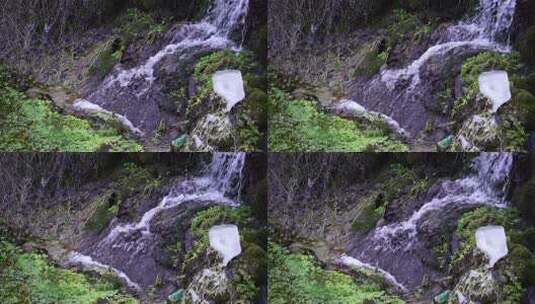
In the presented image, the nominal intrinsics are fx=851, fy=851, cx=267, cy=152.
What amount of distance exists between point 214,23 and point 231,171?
2.28 ft

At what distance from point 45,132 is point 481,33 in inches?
80.5

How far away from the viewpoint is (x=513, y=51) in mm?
3854

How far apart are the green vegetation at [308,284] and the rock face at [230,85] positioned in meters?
0.69

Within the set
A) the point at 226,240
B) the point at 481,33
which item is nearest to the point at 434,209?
the point at 481,33

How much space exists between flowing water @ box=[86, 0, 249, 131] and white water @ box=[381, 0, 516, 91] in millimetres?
857

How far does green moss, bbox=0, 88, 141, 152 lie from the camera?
391 cm

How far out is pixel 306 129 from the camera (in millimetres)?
3951

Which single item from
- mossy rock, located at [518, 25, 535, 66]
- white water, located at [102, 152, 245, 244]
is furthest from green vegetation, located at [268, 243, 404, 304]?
mossy rock, located at [518, 25, 535, 66]

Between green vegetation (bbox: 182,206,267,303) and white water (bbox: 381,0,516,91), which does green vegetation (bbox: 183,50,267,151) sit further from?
white water (bbox: 381,0,516,91)

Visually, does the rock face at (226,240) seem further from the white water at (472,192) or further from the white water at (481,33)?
the white water at (481,33)

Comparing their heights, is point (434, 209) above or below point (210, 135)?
below

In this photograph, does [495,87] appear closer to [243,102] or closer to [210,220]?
[243,102]

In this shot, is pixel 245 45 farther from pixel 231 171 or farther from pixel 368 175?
pixel 368 175

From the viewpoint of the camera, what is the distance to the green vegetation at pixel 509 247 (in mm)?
3828
